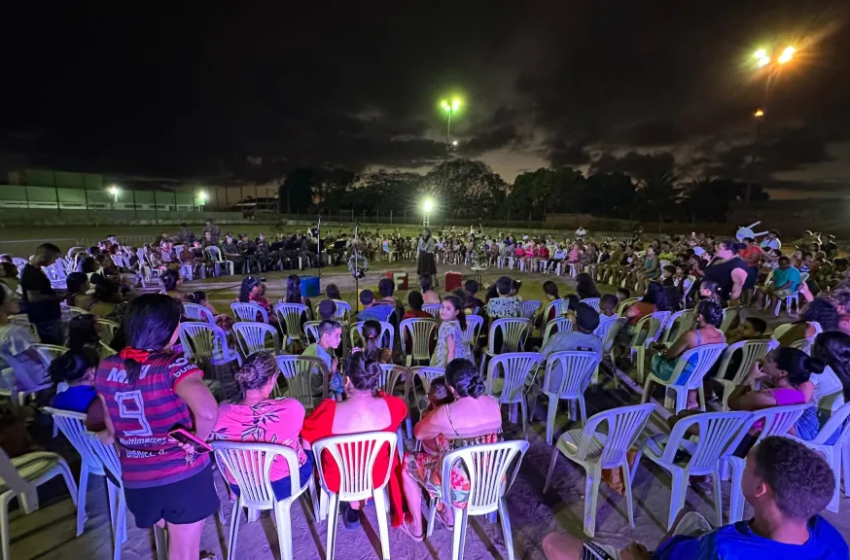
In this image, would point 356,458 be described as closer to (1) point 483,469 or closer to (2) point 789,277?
(1) point 483,469

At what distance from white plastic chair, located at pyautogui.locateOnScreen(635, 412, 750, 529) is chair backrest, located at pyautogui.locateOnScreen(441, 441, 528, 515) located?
1.06 metres

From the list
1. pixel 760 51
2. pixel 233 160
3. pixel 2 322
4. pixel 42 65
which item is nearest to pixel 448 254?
pixel 760 51

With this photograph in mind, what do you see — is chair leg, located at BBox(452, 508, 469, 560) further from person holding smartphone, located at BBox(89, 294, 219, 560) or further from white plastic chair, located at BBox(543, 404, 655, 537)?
person holding smartphone, located at BBox(89, 294, 219, 560)

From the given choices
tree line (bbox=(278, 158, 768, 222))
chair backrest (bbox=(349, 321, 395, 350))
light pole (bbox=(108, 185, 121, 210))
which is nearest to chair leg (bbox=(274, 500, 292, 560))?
chair backrest (bbox=(349, 321, 395, 350))

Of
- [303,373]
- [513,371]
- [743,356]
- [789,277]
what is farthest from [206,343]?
[789,277]

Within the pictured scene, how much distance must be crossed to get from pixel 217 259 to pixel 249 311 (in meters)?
9.12

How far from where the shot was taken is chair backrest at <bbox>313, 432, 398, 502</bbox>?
6.48ft

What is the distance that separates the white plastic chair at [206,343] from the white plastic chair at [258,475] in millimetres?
2451

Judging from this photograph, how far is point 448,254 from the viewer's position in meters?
16.7

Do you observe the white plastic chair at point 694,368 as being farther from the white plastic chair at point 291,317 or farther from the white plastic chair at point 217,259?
the white plastic chair at point 217,259

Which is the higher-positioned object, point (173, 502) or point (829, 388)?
point (829, 388)

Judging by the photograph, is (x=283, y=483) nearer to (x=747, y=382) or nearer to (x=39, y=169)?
(x=747, y=382)

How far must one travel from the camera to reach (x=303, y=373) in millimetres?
3340

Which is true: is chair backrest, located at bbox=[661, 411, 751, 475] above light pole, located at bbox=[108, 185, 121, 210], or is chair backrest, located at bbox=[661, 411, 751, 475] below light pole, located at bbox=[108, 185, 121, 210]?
below
